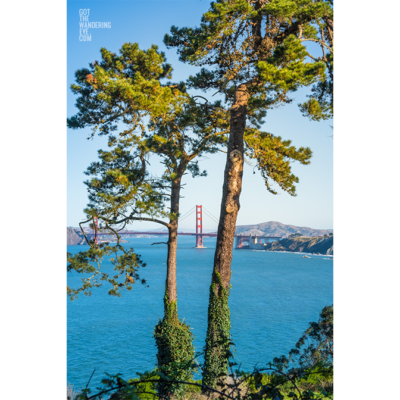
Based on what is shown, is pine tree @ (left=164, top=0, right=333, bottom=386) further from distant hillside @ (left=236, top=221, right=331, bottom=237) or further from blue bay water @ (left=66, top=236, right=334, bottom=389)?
distant hillside @ (left=236, top=221, right=331, bottom=237)

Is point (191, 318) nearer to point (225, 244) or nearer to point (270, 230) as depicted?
point (225, 244)

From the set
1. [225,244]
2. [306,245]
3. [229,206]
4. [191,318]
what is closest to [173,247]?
[225,244]

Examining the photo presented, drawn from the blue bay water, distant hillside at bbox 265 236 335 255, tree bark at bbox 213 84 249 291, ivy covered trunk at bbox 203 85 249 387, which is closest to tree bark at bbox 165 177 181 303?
the blue bay water

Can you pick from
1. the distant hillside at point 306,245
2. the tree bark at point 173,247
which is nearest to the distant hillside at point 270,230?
the distant hillside at point 306,245
